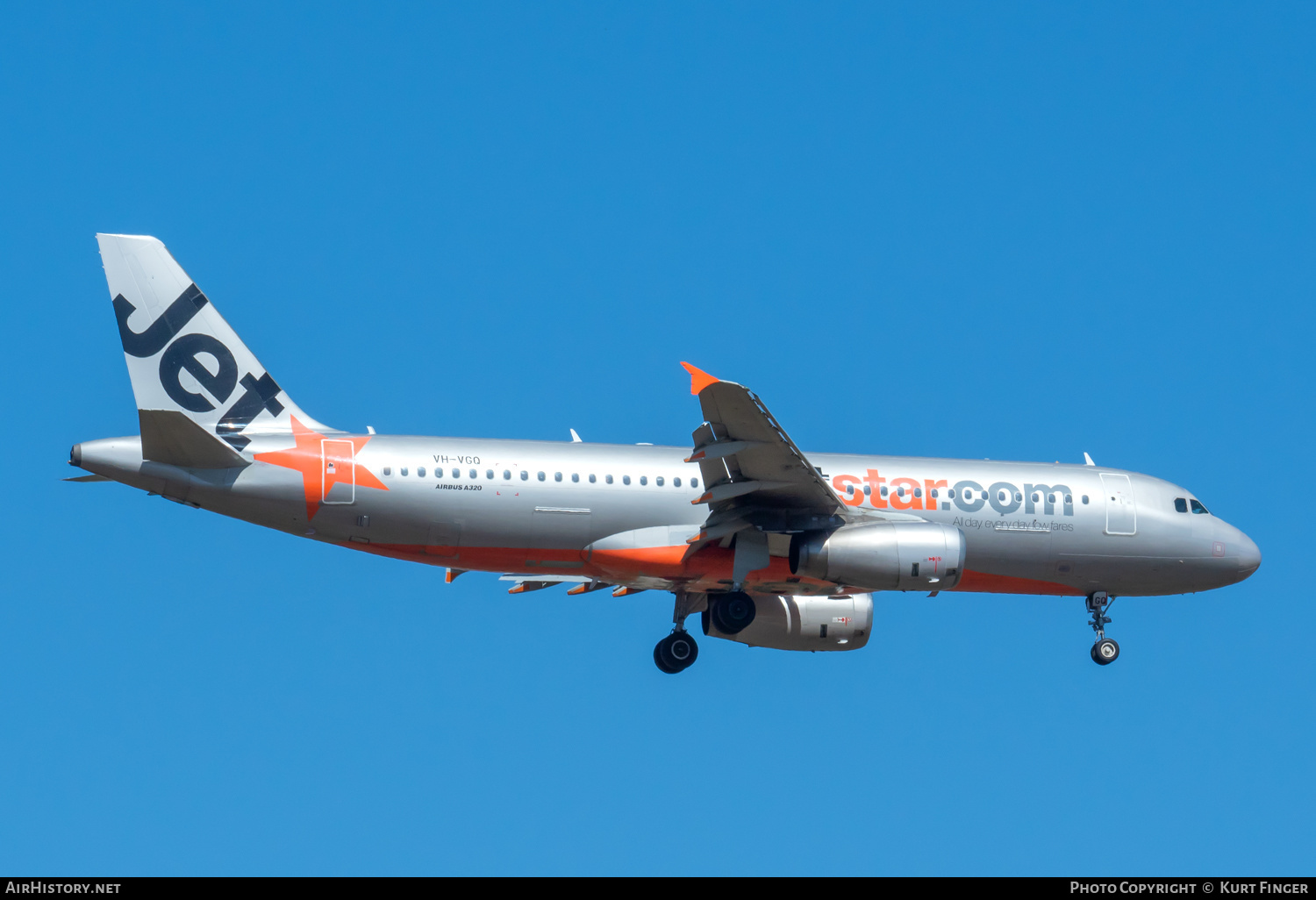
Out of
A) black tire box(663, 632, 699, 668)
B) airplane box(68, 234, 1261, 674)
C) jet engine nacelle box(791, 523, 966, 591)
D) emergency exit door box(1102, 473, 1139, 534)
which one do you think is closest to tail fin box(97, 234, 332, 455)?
airplane box(68, 234, 1261, 674)

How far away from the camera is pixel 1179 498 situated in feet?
105

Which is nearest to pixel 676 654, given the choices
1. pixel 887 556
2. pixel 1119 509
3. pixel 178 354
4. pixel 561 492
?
pixel 561 492

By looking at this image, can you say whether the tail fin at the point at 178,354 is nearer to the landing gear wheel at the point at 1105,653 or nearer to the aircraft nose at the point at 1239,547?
the landing gear wheel at the point at 1105,653

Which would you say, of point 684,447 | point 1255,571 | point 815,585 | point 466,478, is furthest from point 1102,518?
point 466,478

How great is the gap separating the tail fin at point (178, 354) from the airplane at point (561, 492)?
3 cm

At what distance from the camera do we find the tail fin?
27.7 m

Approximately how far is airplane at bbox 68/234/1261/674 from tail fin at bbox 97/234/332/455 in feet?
0.10

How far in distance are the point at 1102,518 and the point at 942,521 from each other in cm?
364

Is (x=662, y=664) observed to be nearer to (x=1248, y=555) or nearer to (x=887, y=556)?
(x=887, y=556)

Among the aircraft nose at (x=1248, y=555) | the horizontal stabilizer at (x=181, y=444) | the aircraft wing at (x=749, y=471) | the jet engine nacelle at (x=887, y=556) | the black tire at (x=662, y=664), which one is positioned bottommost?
the black tire at (x=662, y=664)

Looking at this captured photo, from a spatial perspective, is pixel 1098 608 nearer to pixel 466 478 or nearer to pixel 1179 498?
pixel 1179 498

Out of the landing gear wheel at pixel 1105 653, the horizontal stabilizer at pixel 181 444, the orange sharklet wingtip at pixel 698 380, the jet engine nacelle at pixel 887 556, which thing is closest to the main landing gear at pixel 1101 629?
the landing gear wheel at pixel 1105 653

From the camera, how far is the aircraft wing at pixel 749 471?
25.5 metres
